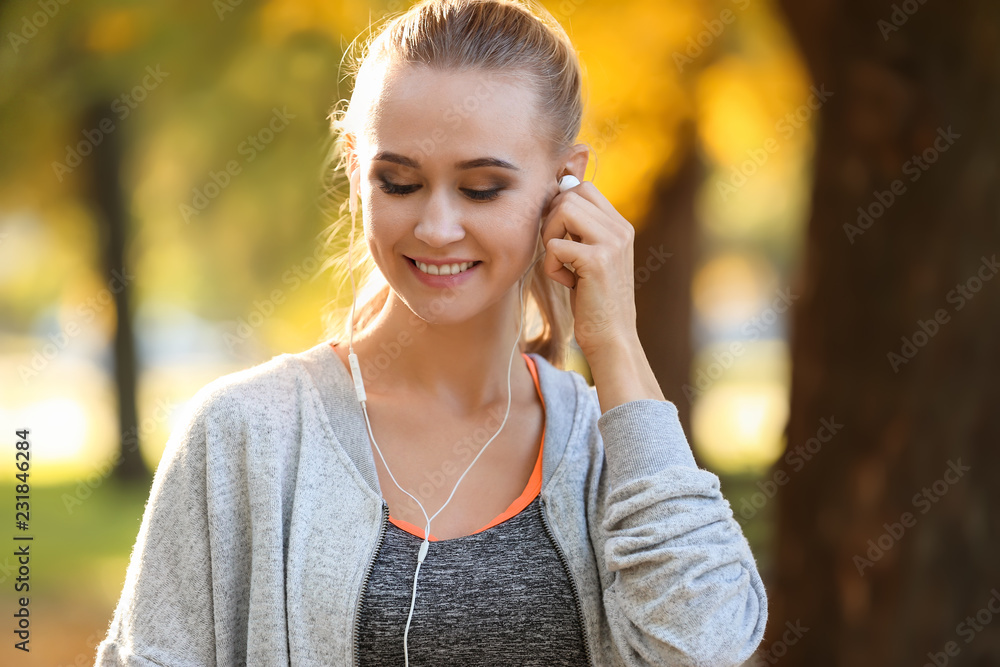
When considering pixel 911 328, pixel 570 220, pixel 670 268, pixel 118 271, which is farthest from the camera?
pixel 118 271

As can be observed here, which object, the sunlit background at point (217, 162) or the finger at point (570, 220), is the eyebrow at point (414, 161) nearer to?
the finger at point (570, 220)

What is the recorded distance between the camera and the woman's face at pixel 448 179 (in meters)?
1.78

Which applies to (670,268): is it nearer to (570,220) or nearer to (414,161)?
(570,220)

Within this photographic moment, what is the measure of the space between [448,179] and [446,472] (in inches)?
24.9

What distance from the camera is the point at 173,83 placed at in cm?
641

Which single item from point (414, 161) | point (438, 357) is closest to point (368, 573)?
point (438, 357)

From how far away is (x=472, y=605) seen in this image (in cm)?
175

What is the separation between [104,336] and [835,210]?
8123mm

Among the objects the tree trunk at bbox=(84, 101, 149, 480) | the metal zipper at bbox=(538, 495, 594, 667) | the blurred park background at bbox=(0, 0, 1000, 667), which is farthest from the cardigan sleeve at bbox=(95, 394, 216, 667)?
the tree trunk at bbox=(84, 101, 149, 480)

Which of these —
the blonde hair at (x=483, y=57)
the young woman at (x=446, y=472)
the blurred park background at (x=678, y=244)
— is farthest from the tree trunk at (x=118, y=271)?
the young woman at (x=446, y=472)

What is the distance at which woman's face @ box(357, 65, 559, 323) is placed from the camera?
5.85ft

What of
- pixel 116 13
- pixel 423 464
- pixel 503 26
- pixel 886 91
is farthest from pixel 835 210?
pixel 116 13

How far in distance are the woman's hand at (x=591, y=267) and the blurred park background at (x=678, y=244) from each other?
Result: 1.93ft

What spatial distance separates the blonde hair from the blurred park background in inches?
16.7
